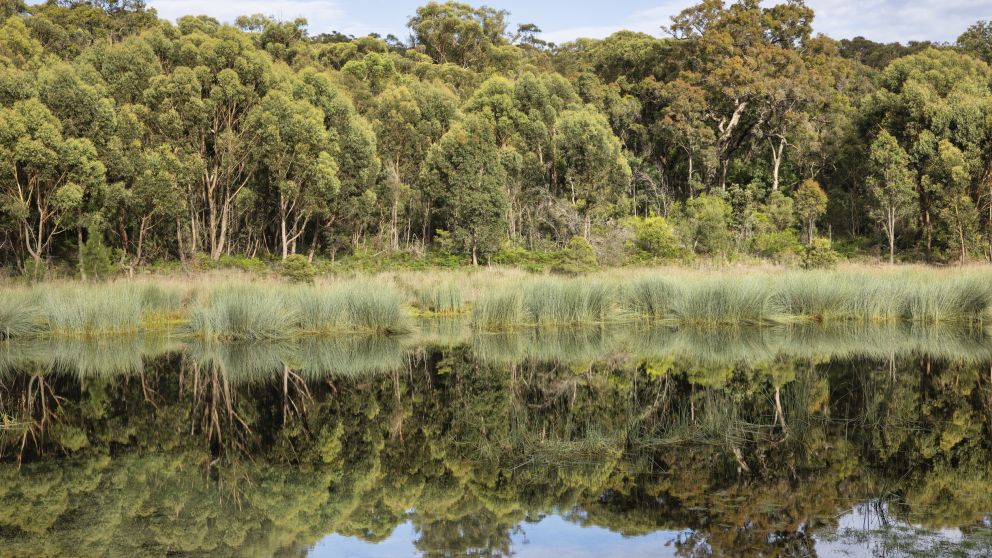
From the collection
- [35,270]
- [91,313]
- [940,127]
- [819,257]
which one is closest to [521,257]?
[819,257]

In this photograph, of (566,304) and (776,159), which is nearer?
(566,304)

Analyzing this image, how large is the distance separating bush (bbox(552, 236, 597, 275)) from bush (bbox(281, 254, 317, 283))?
7811mm

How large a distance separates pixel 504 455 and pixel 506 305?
30.7 feet

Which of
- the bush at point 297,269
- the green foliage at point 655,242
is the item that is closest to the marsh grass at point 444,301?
the bush at point 297,269

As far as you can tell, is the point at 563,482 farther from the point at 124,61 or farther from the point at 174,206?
the point at 124,61

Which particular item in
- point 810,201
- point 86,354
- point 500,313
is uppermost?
point 810,201

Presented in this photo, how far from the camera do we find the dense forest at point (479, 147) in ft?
92.1

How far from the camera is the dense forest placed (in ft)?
92.1

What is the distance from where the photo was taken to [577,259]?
28.3m

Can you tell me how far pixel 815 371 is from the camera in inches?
433

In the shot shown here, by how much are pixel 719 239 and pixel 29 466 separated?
29.7 meters

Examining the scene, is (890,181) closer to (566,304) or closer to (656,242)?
(656,242)

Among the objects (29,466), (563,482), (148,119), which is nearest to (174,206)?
(148,119)

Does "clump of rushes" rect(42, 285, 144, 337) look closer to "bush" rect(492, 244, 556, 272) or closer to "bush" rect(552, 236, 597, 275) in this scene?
"bush" rect(552, 236, 597, 275)
